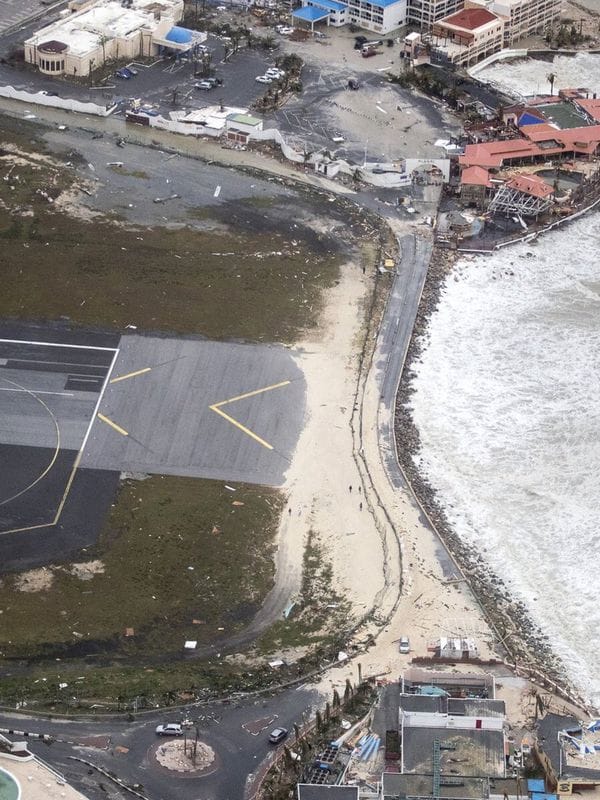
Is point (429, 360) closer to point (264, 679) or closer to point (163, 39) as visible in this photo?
point (264, 679)

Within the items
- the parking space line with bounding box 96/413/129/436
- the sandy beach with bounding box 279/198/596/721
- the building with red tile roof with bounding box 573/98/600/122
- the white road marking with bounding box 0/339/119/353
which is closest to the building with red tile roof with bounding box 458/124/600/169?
the building with red tile roof with bounding box 573/98/600/122

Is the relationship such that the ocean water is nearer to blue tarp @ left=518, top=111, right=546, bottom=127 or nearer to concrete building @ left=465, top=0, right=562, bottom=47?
blue tarp @ left=518, top=111, right=546, bottom=127

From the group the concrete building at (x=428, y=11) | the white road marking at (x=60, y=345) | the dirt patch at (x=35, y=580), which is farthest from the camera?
the concrete building at (x=428, y=11)

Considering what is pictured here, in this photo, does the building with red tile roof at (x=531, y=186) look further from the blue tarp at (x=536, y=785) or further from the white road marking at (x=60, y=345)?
the blue tarp at (x=536, y=785)

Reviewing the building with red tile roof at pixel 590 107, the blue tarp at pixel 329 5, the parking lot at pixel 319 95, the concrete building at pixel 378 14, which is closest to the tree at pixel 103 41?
the parking lot at pixel 319 95

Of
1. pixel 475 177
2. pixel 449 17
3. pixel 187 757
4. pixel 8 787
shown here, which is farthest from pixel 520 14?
pixel 8 787

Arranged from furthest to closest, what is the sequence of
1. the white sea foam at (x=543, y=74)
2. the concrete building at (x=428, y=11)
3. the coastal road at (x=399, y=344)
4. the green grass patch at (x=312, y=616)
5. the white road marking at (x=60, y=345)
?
the concrete building at (x=428, y=11) → the white sea foam at (x=543, y=74) → the white road marking at (x=60, y=345) → the coastal road at (x=399, y=344) → the green grass patch at (x=312, y=616)

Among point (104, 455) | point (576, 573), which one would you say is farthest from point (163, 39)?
point (576, 573)
